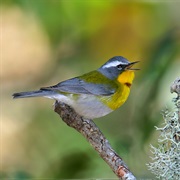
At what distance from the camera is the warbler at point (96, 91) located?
2500mm

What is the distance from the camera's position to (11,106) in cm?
410

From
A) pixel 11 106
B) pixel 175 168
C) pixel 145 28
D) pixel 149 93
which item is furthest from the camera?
pixel 11 106

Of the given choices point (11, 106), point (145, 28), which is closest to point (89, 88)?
point (145, 28)

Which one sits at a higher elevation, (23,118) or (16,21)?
(16,21)

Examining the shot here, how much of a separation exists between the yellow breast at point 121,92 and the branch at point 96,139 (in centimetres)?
33

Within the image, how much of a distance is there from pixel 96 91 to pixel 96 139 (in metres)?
0.83

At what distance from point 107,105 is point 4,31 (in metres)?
2.02

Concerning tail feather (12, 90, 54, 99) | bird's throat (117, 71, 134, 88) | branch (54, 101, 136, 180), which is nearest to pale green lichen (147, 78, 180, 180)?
branch (54, 101, 136, 180)

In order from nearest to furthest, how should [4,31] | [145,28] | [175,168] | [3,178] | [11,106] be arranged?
[175,168], [3,178], [145,28], [11,106], [4,31]

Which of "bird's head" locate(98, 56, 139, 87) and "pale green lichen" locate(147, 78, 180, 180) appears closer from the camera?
"pale green lichen" locate(147, 78, 180, 180)

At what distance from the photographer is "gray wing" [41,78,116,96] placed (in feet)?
8.48

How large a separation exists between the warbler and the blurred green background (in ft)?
0.32

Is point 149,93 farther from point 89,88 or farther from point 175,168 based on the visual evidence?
point 175,168

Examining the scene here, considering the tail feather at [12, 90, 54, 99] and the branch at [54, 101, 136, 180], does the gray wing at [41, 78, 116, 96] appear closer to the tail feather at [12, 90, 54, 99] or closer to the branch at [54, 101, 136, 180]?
the tail feather at [12, 90, 54, 99]
